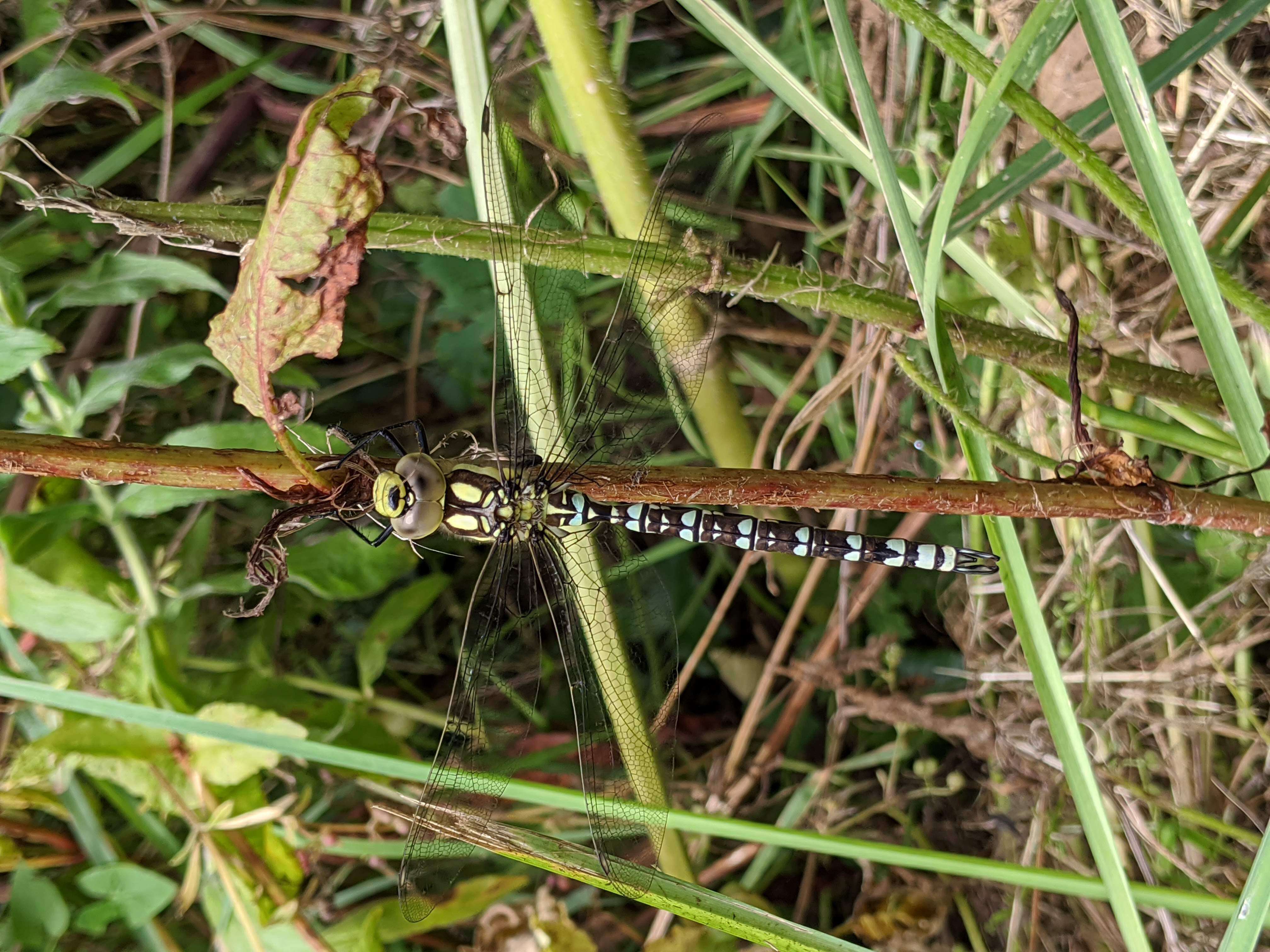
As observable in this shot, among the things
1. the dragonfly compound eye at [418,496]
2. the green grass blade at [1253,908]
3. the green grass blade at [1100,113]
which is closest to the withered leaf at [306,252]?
the dragonfly compound eye at [418,496]

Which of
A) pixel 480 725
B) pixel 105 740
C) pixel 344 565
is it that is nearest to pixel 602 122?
pixel 344 565

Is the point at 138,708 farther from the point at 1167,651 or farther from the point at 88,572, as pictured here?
the point at 1167,651

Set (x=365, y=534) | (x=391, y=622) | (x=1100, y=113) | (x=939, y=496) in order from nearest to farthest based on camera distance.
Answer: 1. (x=939, y=496)
2. (x=1100, y=113)
3. (x=365, y=534)
4. (x=391, y=622)

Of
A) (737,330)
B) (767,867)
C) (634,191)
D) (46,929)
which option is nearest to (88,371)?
(46,929)

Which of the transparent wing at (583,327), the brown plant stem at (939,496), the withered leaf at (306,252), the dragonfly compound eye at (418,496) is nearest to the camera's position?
the withered leaf at (306,252)

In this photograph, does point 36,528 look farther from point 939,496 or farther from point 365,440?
point 939,496

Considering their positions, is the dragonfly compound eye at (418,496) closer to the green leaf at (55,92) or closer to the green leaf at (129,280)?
the green leaf at (129,280)

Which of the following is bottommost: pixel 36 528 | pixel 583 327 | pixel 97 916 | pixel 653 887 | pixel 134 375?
pixel 97 916

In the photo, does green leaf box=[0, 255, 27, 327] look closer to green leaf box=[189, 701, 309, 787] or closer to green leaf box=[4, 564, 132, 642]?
green leaf box=[4, 564, 132, 642]
